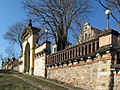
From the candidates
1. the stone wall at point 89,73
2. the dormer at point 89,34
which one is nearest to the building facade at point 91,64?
the stone wall at point 89,73

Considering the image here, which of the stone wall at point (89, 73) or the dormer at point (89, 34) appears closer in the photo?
the stone wall at point (89, 73)

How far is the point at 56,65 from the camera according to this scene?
1260cm

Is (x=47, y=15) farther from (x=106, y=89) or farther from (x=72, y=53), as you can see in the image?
(x=106, y=89)

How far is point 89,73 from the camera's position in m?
8.66

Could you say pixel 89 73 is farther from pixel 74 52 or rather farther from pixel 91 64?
pixel 74 52

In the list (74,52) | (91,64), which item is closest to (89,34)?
(74,52)

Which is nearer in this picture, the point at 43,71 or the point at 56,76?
the point at 56,76

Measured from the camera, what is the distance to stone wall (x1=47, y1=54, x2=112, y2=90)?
24.5 feet

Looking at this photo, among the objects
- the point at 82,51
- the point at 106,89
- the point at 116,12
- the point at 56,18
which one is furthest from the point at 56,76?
the point at 116,12

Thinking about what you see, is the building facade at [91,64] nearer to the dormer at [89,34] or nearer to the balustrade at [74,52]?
the balustrade at [74,52]

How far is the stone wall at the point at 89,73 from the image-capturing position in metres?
7.45

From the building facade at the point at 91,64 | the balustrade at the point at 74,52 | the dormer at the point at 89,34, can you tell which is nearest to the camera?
the building facade at the point at 91,64

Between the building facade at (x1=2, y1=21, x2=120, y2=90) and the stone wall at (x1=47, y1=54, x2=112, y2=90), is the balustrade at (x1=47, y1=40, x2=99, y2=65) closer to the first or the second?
the building facade at (x1=2, y1=21, x2=120, y2=90)

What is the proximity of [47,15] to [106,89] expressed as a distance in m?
11.8
